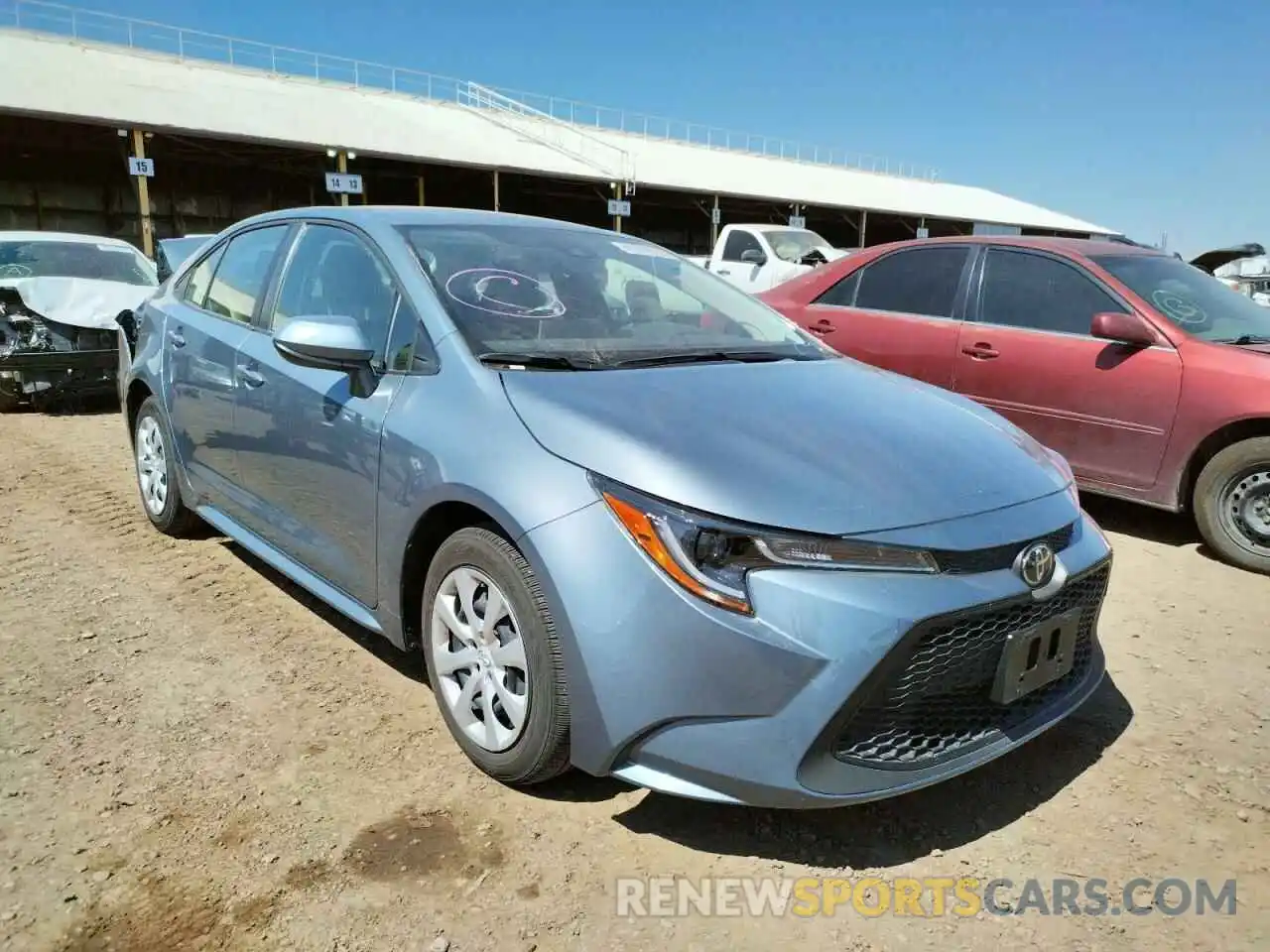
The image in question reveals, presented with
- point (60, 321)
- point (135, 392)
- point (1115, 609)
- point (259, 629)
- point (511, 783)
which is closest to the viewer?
point (511, 783)

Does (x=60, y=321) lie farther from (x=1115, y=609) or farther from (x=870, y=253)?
(x=1115, y=609)

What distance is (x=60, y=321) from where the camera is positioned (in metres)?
7.57

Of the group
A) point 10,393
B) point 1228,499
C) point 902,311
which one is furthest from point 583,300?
point 10,393

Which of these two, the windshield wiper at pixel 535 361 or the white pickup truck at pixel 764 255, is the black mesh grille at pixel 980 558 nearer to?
the windshield wiper at pixel 535 361

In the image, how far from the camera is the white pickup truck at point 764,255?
1312 cm

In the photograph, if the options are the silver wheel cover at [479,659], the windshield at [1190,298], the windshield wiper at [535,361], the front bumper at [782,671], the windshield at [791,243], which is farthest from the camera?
the windshield at [791,243]

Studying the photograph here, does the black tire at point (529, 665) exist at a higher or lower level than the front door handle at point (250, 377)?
lower

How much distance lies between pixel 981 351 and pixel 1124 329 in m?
0.78

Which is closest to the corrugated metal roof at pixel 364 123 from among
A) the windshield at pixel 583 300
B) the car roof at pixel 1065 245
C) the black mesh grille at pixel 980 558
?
the car roof at pixel 1065 245

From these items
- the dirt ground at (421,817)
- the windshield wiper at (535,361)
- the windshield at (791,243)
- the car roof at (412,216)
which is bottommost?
the dirt ground at (421,817)

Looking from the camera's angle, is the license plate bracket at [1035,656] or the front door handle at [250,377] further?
the front door handle at [250,377]

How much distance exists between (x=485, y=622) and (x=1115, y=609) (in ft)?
9.39

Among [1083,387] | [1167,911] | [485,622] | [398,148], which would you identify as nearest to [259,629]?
[485,622]

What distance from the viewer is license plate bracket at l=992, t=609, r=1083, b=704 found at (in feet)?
7.15
